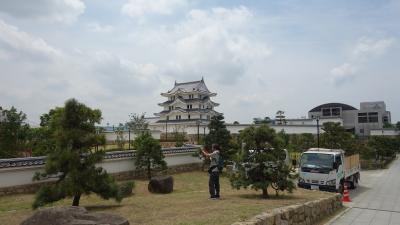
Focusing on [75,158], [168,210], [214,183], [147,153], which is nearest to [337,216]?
[214,183]

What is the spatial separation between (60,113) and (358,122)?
80610 mm

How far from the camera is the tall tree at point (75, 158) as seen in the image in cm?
994

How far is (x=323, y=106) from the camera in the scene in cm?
8575

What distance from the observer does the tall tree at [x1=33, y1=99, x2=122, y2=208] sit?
9938 millimetres

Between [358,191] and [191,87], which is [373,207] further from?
[191,87]

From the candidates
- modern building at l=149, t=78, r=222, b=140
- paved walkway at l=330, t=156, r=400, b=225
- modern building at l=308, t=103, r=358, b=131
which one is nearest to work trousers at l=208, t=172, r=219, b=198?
paved walkway at l=330, t=156, r=400, b=225

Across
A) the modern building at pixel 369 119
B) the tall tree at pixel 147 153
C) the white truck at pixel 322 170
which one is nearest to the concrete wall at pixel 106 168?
the tall tree at pixel 147 153

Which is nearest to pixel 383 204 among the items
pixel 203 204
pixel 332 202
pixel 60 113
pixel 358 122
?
pixel 332 202

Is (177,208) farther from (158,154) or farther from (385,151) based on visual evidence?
(385,151)

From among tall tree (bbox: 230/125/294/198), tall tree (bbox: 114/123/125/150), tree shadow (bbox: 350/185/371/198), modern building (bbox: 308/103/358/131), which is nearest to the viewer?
tall tree (bbox: 230/125/294/198)

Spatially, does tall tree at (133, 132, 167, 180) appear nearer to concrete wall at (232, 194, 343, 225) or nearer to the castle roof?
concrete wall at (232, 194, 343, 225)

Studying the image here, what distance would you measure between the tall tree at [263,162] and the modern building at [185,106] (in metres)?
46.1

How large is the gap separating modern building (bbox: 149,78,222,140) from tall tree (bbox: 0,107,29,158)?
37.3m

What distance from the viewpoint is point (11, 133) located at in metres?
21.0
